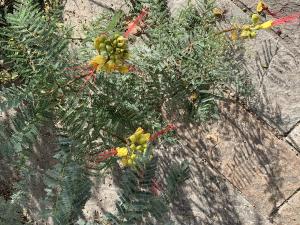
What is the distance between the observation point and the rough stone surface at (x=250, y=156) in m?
4.46

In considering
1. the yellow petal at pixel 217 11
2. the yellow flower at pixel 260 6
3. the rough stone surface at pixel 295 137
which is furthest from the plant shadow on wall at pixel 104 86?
the rough stone surface at pixel 295 137

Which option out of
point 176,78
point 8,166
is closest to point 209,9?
point 176,78

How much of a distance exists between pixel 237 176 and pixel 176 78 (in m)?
1.16

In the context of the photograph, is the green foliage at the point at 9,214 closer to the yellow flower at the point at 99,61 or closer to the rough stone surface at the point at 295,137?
the yellow flower at the point at 99,61

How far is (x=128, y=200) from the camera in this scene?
2.85m

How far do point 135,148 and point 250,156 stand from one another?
5.93ft

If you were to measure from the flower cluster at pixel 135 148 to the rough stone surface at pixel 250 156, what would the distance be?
5.13 feet

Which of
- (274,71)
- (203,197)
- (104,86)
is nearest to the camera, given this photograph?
(104,86)

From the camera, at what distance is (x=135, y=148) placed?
3020mm

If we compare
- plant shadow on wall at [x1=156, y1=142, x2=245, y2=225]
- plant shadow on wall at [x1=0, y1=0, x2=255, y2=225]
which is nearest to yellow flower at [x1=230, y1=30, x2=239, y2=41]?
plant shadow on wall at [x1=0, y1=0, x2=255, y2=225]

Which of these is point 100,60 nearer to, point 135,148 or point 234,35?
point 135,148

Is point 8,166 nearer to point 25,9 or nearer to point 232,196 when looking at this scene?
point 25,9

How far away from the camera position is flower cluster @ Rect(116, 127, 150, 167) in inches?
117

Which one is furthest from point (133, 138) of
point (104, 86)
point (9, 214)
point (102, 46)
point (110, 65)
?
point (9, 214)
